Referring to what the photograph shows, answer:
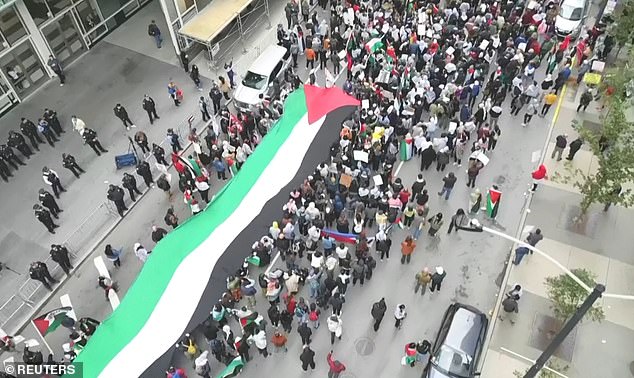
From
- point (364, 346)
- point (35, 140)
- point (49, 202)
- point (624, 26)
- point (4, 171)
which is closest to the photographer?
point (364, 346)

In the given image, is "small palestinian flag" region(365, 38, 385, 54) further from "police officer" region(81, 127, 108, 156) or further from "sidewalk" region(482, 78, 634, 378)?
"police officer" region(81, 127, 108, 156)

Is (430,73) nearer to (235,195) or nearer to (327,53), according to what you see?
(327,53)

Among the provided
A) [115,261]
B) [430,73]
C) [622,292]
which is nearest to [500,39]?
[430,73]

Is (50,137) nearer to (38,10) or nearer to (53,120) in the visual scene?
(53,120)

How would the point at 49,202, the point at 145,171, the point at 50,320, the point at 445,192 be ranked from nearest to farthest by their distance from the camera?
1. the point at 50,320
2. the point at 49,202
3. the point at 445,192
4. the point at 145,171

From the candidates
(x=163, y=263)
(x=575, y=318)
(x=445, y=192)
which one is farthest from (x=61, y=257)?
(x=575, y=318)

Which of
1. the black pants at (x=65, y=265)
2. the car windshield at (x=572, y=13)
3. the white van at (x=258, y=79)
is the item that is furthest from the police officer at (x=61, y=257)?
the car windshield at (x=572, y=13)

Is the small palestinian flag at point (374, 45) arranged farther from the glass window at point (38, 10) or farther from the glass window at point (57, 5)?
the glass window at point (38, 10)

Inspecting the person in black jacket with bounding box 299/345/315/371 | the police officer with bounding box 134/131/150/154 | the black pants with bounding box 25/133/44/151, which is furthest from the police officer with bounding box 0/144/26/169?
the person in black jacket with bounding box 299/345/315/371
